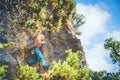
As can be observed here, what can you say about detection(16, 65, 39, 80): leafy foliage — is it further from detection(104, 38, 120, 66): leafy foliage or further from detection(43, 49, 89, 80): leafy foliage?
detection(104, 38, 120, 66): leafy foliage

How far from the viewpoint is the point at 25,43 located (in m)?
22.4

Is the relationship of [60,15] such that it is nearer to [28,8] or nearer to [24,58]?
[28,8]

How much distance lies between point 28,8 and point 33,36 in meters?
2.91

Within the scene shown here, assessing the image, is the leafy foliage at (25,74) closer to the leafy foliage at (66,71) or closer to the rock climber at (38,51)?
the leafy foliage at (66,71)

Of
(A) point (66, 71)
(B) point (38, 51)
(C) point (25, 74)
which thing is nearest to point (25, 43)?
(B) point (38, 51)

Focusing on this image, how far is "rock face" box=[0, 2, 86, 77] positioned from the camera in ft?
70.7

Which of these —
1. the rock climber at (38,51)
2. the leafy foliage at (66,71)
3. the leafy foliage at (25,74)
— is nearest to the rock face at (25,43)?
the rock climber at (38,51)

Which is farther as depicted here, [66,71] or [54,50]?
[54,50]

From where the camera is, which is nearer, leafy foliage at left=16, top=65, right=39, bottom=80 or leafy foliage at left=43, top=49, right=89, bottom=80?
leafy foliage at left=16, top=65, right=39, bottom=80

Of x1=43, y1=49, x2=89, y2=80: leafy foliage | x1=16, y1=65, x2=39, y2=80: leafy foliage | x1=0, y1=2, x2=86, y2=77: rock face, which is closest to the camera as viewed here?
x1=16, y1=65, x2=39, y2=80: leafy foliage

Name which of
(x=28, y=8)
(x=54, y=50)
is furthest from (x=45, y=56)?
(x=28, y=8)

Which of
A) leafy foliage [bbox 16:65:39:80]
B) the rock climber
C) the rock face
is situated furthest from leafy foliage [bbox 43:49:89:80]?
the rock face

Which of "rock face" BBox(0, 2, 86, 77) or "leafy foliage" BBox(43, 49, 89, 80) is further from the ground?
"rock face" BBox(0, 2, 86, 77)

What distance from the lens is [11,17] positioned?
2180 cm
